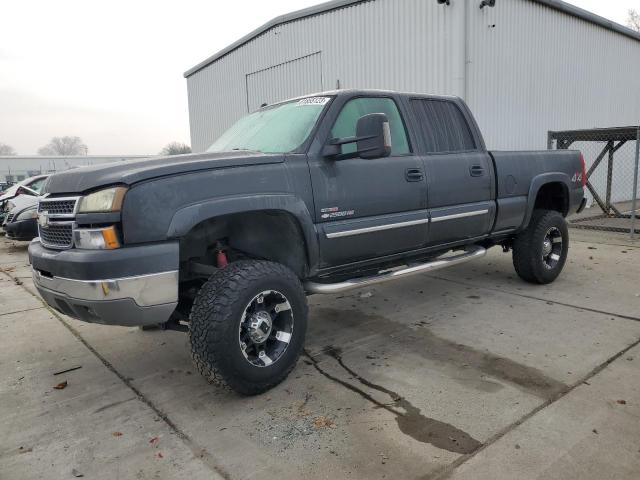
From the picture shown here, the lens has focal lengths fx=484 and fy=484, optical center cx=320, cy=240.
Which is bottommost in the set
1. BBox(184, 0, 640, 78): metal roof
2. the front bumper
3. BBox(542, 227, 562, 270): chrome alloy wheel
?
BBox(542, 227, 562, 270): chrome alloy wheel

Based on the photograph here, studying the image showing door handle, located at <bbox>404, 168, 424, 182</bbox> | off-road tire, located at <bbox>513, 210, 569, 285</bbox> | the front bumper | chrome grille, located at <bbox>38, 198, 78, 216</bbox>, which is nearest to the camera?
the front bumper

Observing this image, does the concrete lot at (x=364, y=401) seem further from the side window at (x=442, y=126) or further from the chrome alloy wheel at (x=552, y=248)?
the side window at (x=442, y=126)

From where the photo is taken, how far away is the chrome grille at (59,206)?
294cm

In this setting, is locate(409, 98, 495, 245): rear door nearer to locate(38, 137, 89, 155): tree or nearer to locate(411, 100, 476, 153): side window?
locate(411, 100, 476, 153): side window

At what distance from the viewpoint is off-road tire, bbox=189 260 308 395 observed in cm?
286

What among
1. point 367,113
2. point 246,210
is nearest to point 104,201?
point 246,210

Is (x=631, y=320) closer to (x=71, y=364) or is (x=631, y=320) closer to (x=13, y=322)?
(x=71, y=364)

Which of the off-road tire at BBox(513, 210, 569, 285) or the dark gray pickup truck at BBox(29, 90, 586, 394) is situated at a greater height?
the dark gray pickup truck at BBox(29, 90, 586, 394)

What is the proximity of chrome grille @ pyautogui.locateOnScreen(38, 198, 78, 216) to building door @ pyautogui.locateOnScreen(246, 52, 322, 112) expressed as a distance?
9119 mm

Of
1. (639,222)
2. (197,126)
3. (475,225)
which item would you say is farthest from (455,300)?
(197,126)

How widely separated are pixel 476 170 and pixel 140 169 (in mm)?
3127

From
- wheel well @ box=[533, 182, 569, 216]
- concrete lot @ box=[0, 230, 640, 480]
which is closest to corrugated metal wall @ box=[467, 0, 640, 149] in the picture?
wheel well @ box=[533, 182, 569, 216]

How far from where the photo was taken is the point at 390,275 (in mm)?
3936

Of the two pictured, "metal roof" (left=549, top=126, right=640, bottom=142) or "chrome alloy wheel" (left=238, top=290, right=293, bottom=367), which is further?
"metal roof" (left=549, top=126, right=640, bottom=142)
